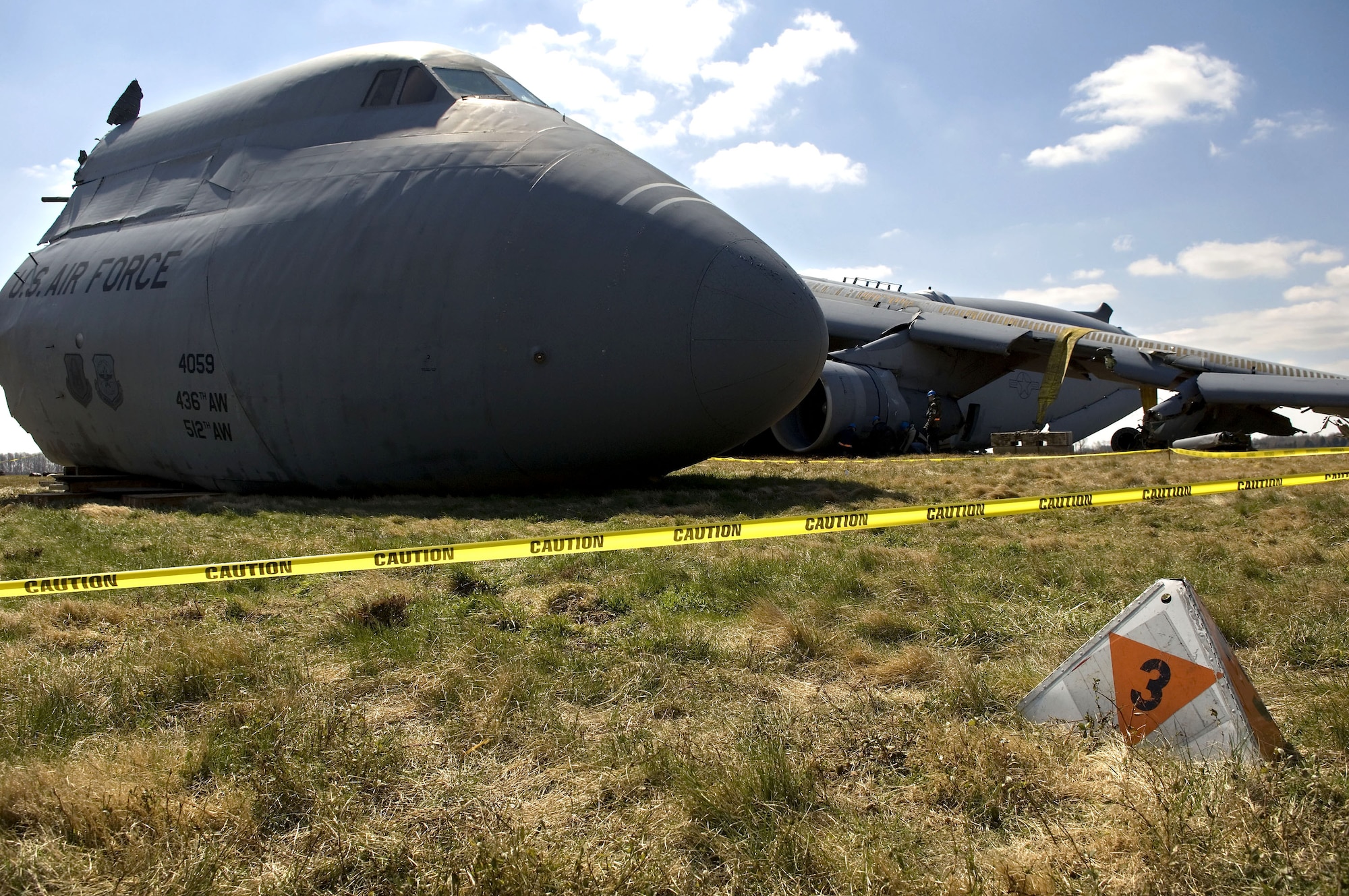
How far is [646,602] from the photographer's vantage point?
5105 millimetres

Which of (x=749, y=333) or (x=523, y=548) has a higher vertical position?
(x=749, y=333)

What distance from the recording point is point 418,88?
1073 cm

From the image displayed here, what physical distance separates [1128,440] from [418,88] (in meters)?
15.4

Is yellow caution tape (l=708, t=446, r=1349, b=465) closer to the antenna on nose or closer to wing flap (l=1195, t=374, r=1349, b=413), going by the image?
wing flap (l=1195, t=374, r=1349, b=413)

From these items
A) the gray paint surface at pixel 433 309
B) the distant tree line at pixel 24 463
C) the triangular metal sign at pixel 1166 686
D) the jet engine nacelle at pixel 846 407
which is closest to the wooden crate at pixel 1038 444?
the jet engine nacelle at pixel 846 407

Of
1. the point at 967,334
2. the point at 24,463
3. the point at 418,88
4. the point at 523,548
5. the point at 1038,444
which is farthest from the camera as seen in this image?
the point at 24,463

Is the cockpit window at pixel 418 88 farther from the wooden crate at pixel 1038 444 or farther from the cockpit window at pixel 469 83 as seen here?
the wooden crate at pixel 1038 444

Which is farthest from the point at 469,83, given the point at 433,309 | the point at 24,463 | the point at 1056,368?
the point at 24,463

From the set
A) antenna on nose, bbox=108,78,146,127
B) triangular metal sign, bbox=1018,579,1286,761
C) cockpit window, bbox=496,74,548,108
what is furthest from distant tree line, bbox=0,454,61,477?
triangular metal sign, bbox=1018,579,1286,761

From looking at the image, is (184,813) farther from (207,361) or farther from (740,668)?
(207,361)

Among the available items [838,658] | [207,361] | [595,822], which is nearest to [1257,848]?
[595,822]

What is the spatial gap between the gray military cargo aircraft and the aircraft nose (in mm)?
22

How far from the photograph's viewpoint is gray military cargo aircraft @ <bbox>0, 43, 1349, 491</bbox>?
888cm

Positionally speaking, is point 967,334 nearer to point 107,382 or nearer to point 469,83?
point 469,83
